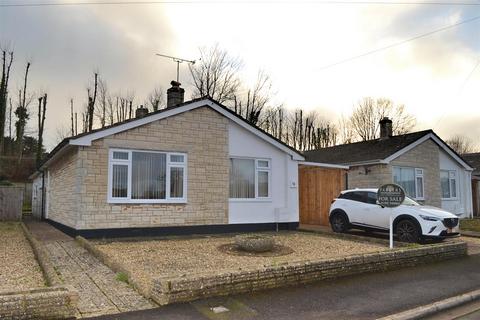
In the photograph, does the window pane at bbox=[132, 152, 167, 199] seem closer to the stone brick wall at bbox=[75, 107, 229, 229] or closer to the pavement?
the stone brick wall at bbox=[75, 107, 229, 229]

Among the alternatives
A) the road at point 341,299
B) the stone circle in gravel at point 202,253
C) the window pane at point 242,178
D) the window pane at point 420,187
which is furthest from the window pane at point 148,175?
the window pane at point 420,187

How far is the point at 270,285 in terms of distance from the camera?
656 centimetres

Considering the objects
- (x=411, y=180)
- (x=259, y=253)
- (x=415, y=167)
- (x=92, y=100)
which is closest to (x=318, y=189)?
(x=411, y=180)

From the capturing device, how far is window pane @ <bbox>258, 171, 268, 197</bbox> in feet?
46.9

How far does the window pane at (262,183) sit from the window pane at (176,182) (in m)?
3.10

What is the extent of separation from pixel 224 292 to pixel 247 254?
299cm

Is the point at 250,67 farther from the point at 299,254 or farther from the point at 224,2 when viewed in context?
the point at 299,254

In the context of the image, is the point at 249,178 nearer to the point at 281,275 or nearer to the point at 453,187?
the point at 281,275

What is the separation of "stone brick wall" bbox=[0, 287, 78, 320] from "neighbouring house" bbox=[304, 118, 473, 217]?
16162 mm

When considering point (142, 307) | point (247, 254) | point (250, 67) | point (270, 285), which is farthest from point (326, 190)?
point (250, 67)

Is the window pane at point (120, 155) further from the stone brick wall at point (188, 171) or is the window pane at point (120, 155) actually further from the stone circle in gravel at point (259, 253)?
the stone circle in gravel at point (259, 253)

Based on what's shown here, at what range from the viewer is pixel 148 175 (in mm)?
12125

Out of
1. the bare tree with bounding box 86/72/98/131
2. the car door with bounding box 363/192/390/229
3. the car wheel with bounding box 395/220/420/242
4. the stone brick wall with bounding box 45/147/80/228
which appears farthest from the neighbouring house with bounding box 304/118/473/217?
the bare tree with bounding box 86/72/98/131

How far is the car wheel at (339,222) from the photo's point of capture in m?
14.0
